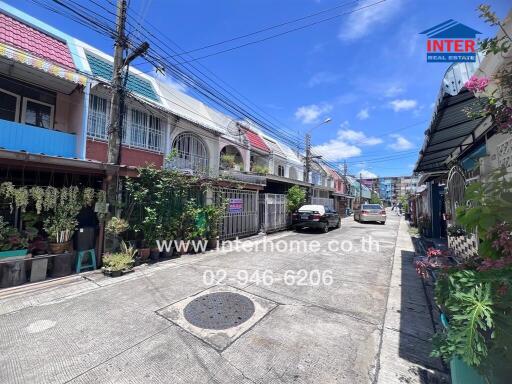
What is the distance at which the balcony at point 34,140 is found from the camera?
21.6 ft

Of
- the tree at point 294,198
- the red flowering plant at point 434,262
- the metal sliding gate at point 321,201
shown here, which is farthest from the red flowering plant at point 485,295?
the metal sliding gate at point 321,201

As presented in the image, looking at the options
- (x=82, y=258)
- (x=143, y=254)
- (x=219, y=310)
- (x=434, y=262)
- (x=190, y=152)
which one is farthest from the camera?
(x=190, y=152)

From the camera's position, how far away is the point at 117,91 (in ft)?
21.8

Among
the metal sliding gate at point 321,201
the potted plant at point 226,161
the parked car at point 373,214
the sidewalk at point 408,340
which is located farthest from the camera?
the parked car at point 373,214

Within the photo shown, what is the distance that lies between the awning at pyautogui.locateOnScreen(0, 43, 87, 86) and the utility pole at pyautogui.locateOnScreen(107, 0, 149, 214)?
1.65 metres

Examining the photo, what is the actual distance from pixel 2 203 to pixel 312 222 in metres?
12.1

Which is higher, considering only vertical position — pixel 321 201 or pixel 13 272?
pixel 321 201

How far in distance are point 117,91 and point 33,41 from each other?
347cm

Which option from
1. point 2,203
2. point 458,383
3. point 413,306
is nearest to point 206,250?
point 2,203

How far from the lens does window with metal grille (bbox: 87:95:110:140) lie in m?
8.36

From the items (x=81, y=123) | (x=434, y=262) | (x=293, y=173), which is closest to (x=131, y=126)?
(x=81, y=123)

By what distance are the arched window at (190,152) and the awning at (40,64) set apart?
466cm

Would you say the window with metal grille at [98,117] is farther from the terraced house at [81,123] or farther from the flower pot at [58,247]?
the flower pot at [58,247]

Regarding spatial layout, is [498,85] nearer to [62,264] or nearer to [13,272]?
[62,264]
